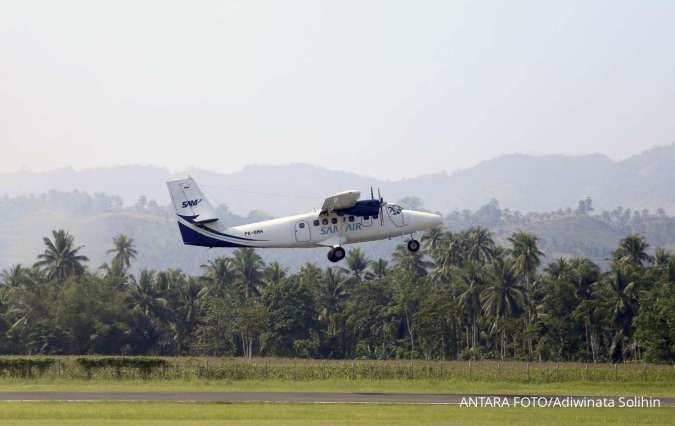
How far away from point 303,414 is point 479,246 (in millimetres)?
129588

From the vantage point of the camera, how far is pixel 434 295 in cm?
14338

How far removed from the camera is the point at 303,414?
4903 centimetres

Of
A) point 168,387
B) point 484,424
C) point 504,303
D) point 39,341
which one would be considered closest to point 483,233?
point 504,303

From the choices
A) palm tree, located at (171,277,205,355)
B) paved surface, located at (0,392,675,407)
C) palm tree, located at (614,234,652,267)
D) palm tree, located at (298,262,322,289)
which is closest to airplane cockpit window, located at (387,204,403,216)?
paved surface, located at (0,392,675,407)

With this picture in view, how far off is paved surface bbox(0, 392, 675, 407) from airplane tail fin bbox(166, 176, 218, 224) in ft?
34.4

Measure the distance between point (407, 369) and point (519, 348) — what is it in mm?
62611

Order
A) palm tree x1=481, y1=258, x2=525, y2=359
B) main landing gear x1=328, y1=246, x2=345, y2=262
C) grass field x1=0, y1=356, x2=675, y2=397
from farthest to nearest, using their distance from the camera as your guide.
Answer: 1. palm tree x1=481, y1=258, x2=525, y2=359
2. grass field x1=0, y1=356, x2=675, y2=397
3. main landing gear x1=328, y1=246, x2=345, y2=262

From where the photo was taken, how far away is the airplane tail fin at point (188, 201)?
63.3 m

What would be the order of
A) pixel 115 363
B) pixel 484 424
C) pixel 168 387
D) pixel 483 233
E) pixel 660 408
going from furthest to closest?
1. pixel 483 233
2. pixel 115 363
3. pixel 168 387
4. pixel 660 408
5. pixel 484 424

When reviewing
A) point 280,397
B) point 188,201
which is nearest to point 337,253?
point 280,397

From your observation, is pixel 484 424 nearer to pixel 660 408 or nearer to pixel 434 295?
pixel 660 408

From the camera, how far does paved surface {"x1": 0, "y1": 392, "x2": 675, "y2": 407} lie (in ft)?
182

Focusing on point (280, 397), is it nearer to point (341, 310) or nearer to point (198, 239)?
point (198, 239)

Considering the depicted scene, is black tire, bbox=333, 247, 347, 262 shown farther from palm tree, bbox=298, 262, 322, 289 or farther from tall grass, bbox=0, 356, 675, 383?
palm tree, bbox=298, 262, 322, 289
